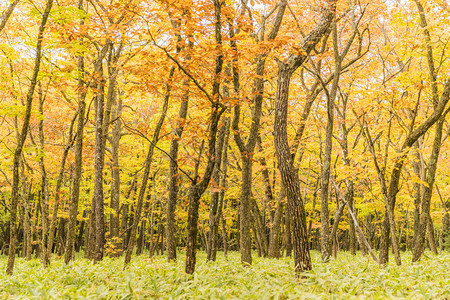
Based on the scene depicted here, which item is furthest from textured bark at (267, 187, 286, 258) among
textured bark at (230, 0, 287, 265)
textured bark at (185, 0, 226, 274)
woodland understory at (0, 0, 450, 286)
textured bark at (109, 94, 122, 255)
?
textured bark at (185, 0, 226, 274)

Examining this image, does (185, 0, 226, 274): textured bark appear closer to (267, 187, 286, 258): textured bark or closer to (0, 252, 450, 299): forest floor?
(0, 252, 450, 299): forest floor

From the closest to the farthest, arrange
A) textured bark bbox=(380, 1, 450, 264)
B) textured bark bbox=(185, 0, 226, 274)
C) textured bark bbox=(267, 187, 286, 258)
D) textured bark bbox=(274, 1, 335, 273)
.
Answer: textured bark bbox=(274, 1, 335, 273) < textured bark bbox=(185, 0, 226, 274) < textured bark bbox=(380, 1, 450, 264) < textured bark bbox=(267, 187, 286, 258)

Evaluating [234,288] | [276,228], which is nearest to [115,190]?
[276,228]

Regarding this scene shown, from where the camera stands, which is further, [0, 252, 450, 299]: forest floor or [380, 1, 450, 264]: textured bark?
[380, 1, 450, 264]: textured bark

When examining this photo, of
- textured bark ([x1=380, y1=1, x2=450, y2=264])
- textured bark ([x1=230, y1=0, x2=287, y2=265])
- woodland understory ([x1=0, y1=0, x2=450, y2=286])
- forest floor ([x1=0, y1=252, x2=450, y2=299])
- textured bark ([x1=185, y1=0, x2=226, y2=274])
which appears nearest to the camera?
forest floor ([x1=0, y1=252, x2=450, y2=299])

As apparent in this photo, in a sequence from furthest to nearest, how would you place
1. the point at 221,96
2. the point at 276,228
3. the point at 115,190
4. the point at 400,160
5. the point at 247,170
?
the point at 115,190, the point at 276,228, the point at 247,170, the point at 400,160, the point at 221,96

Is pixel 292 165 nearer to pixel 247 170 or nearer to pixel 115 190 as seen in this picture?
pixel 247 170

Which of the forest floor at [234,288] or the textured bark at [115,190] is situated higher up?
the textured bark at [115,190]

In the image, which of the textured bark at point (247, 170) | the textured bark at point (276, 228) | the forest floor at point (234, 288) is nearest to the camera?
the forest floor at point (234, 288)

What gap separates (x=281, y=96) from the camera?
21.6ft

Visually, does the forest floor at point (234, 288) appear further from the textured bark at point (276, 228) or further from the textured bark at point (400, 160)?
the textured bark at point (276, 228)

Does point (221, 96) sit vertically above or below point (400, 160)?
above

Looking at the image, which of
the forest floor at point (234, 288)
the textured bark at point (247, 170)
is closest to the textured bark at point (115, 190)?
the textured bark at point (247, 170)

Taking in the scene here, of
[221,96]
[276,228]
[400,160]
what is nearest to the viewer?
[221,96]
